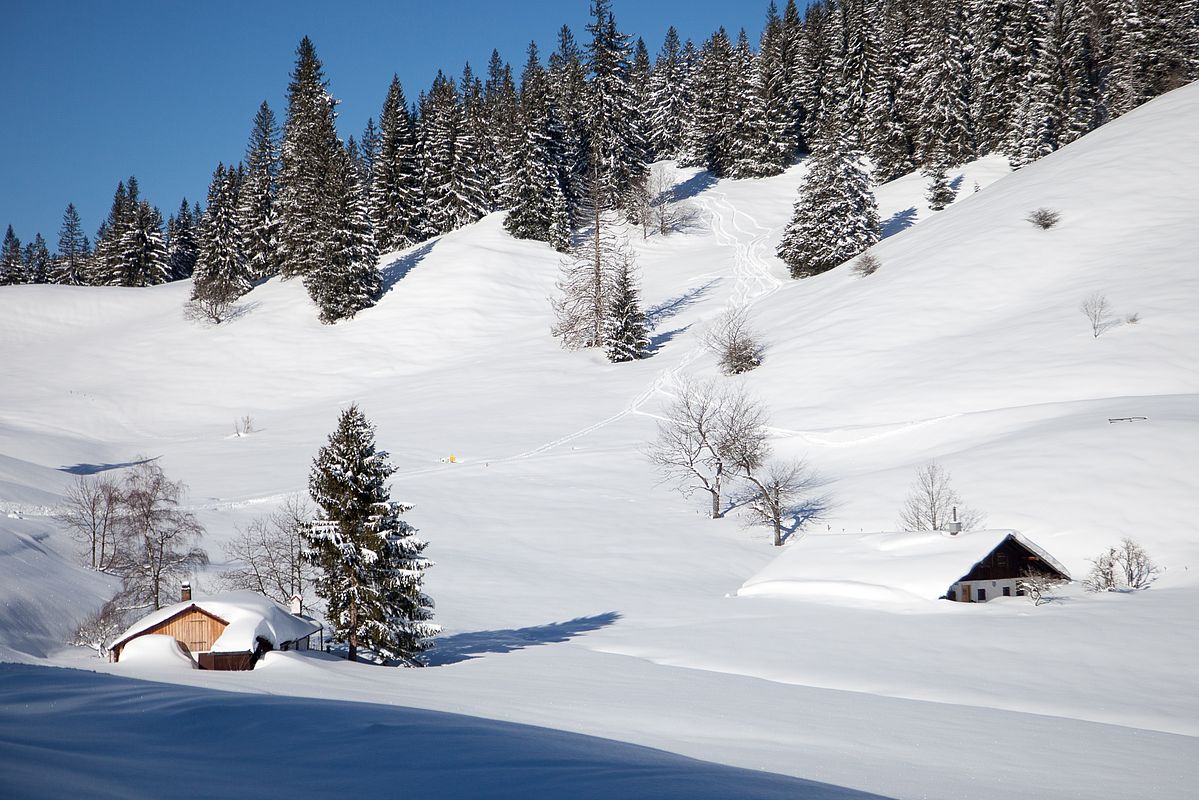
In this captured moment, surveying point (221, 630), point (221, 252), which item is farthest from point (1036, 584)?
point (221, 252)

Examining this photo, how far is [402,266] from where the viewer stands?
71750 mm

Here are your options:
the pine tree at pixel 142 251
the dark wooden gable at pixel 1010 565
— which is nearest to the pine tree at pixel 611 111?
the pine tree at pixel 142 251

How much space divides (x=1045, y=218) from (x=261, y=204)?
66108mm

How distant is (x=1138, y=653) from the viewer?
19000 millimetres

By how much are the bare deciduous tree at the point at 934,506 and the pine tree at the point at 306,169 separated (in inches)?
1923

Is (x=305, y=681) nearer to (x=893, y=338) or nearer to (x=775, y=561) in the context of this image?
(x=775, y=561)

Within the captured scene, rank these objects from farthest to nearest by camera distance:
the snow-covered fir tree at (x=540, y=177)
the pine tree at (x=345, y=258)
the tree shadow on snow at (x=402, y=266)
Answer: the snow-covered fir tree at (x=540, y=177) → the tree shadow on snow at (x=402, y=266) → the pine tree at (x=345, y=258)

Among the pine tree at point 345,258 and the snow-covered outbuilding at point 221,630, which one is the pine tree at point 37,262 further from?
the snow-covered outbuilding at point 221,630

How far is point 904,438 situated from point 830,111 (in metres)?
66.4

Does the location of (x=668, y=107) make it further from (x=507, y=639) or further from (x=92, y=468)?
(x=507, y=639)

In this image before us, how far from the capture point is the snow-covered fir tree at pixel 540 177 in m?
71.5

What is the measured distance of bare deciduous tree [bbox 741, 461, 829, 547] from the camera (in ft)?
114

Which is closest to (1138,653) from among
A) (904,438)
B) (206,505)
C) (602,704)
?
(602,704)

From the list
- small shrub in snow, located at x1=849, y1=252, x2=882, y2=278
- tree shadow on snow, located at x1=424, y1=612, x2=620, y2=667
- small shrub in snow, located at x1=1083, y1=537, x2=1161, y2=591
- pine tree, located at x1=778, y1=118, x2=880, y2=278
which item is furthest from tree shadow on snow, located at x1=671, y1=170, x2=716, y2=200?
tree shadow on snow, located at x1=424, y1=612, x2=620, y2=667
